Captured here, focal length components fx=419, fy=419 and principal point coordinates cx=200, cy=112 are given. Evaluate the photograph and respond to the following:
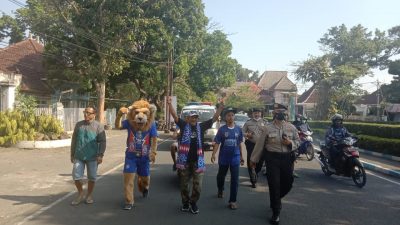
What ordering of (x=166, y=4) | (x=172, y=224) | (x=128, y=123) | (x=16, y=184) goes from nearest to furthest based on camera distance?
(x=172, y=224) → (x=128, y=123) → (x=16, y=184) → (x=166, y=4)

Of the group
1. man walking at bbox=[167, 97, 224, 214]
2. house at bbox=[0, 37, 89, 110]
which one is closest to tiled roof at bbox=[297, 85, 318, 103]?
house at bbox=[0, 37, 89, 110]

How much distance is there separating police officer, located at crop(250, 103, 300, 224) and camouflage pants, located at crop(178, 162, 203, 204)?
0.98 metres

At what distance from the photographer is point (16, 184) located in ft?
30.9

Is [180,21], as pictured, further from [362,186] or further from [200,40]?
[362,186]

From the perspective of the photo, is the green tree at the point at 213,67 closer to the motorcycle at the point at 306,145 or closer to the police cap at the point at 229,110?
the motorcycle at the point at 306,145

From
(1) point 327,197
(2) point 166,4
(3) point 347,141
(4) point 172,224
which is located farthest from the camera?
(2) point 166,4

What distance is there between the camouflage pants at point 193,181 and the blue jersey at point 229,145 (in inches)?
28.8

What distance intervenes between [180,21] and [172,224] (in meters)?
32.0

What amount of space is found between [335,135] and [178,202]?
16.0 ft

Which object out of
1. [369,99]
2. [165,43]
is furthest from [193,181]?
[369,99]

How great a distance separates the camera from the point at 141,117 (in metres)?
7.14

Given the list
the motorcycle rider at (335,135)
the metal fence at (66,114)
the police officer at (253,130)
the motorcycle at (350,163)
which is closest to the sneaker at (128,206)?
the police officer at (253,130)

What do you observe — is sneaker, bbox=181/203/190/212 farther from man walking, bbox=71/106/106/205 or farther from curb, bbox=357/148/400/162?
curb, bbox=357/148/400/162

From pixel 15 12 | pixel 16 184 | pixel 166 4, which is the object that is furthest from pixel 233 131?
pixel 15 12
